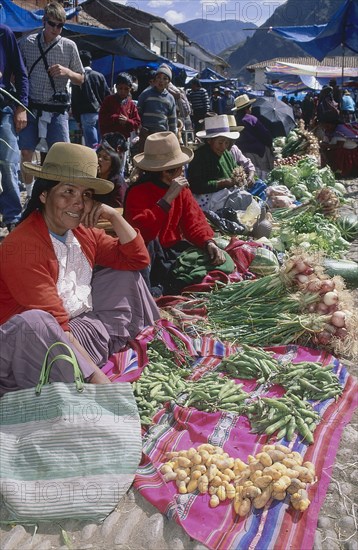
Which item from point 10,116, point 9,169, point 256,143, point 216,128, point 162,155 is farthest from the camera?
point 256,143

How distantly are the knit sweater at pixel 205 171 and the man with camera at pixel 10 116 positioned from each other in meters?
1.98

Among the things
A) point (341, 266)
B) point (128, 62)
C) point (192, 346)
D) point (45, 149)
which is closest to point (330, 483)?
point (192, 346)

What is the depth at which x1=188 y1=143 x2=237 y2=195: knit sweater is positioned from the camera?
6.32 m

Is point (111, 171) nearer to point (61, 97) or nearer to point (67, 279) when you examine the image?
point (61, 97)

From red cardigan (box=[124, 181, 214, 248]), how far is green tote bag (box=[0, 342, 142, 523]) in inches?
80.9

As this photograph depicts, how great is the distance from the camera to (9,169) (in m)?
5.27

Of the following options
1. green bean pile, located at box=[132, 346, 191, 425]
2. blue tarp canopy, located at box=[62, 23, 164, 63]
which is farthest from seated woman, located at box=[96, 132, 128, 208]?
blue tarp canopy, located at box=[62, 23, 164, 63]

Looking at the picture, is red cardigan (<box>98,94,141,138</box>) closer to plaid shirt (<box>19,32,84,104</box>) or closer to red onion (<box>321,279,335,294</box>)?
plaid shirt (<box>19,32,84,104</box>)

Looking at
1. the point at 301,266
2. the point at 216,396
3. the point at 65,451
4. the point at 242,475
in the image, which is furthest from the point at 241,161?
the point at 65,451

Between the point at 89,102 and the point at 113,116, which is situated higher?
the point at 89,102

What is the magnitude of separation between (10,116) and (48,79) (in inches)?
35.5

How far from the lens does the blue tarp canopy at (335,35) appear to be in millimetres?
10461

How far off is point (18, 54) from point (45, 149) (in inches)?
39.5

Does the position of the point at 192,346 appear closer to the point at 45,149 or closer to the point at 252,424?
the point at 252,424
